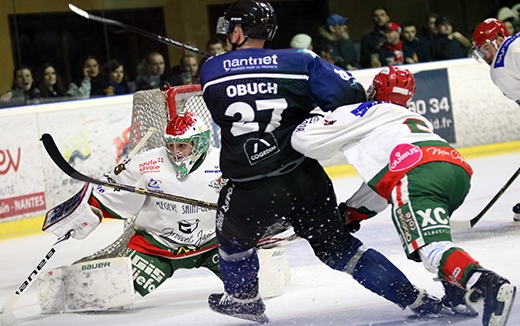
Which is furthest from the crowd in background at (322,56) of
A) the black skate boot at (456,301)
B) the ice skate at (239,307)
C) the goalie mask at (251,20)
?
the black skate boot at (456,301)

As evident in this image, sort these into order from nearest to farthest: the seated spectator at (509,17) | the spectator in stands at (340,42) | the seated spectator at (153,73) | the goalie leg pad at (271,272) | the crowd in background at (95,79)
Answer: the goalie leg pad at (271,272)
the crowd in background at (95,79)
the seated spectator at (153,73)
the spectator in stands at (340,42)
the seated spectator at (509,17)

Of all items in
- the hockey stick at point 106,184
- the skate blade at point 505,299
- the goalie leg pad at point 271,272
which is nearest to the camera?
the skate blade at point 505,299

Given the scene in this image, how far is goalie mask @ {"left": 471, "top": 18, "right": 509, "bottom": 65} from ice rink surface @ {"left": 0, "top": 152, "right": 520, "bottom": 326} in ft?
2.75

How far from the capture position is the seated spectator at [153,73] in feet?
23.3

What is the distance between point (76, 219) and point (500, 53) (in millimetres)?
2130

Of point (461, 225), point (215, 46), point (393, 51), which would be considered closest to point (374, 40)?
point (393, 51)

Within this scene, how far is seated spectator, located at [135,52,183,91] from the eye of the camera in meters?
7.11

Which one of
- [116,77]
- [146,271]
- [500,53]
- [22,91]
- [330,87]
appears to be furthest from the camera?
[116,77]

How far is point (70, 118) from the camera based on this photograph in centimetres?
633

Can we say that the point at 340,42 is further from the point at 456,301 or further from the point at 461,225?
the point at 456,301

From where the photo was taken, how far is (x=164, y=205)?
358cm

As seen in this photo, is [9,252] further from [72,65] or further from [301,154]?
[301,154]

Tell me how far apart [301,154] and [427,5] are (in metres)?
6.01

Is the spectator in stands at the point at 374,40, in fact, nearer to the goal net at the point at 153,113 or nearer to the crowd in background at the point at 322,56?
the crowd in background at the point at 322,56
